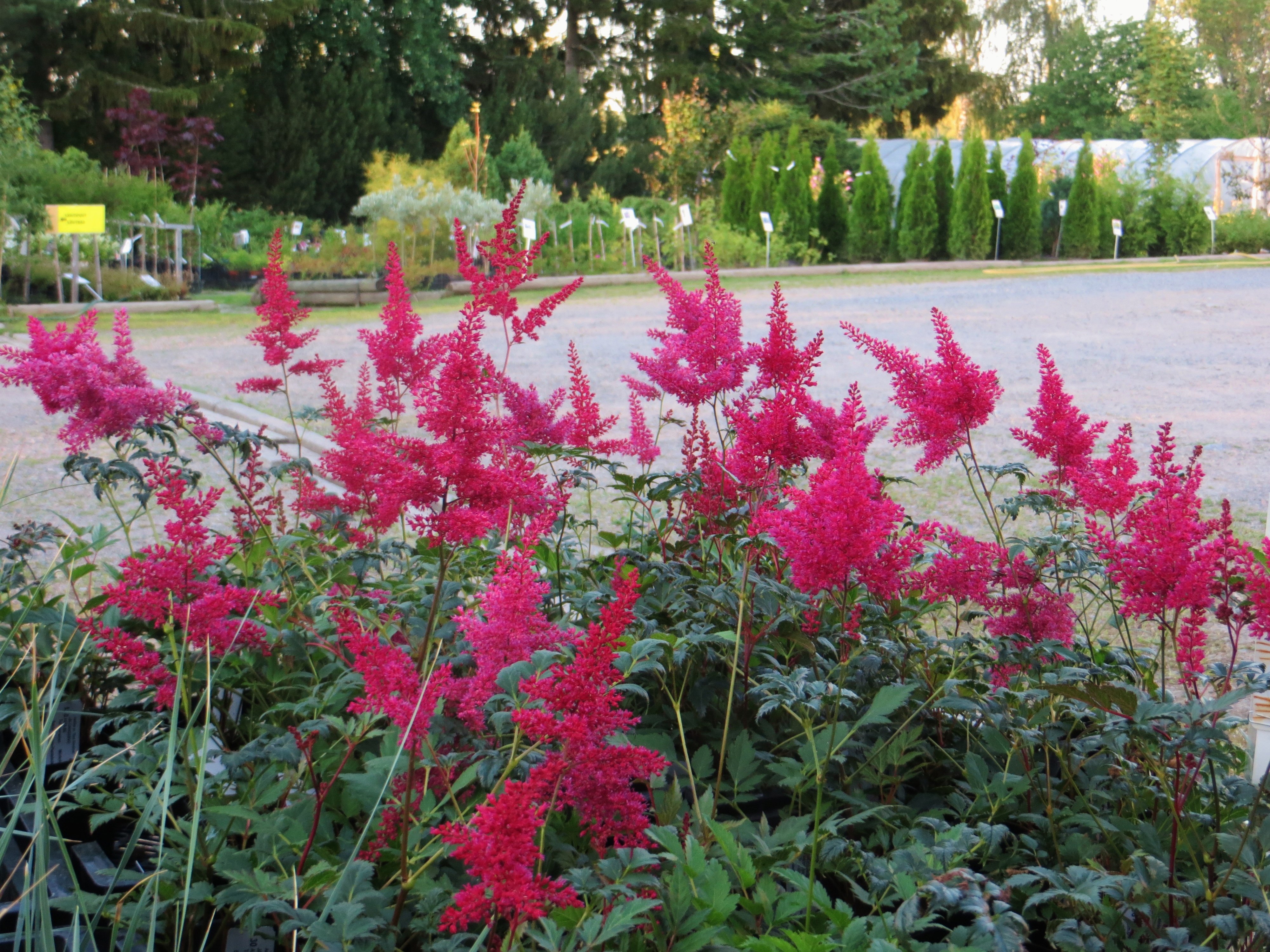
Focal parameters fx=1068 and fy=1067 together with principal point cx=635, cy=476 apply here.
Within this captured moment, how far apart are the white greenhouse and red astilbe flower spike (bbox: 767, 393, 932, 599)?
812 inches

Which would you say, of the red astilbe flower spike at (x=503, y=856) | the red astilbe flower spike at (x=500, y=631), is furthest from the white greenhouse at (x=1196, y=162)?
the red astilbe flower spike at (x=503, y=856)

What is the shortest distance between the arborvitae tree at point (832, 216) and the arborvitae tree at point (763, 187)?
2.58 feet

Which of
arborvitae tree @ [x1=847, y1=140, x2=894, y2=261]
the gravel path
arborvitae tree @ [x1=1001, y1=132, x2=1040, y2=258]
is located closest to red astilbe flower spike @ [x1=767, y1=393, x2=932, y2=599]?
the gravel path

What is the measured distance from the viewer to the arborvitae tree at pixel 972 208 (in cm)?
1700

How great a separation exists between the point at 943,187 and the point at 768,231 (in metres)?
4.27

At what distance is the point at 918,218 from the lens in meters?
17.2

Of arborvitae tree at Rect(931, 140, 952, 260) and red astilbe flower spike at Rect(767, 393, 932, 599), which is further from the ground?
arborvitae tree at Rect(931, 140, 952, 260)

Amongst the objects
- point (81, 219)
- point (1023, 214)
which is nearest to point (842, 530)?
point (81, 219)

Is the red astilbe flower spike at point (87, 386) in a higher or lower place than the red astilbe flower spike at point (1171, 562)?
higher

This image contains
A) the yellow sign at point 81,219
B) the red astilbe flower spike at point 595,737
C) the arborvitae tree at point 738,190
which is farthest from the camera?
the arborvitae tree at point 738,190

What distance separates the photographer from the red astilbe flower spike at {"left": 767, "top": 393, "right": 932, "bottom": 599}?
1.23 meters

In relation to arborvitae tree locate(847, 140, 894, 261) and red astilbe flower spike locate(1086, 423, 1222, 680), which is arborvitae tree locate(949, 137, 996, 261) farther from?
red astilbe flower spike locate(1086, 423, 1222, 680)

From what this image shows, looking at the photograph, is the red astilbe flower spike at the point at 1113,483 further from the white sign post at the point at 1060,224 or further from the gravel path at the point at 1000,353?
the white sign post at the point at 1060,224

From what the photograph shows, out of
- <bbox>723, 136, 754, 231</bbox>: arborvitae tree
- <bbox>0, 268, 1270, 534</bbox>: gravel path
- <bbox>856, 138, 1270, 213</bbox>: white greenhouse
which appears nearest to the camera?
<bbox>0, 268, 1270, 534</bbox>: gravel path
